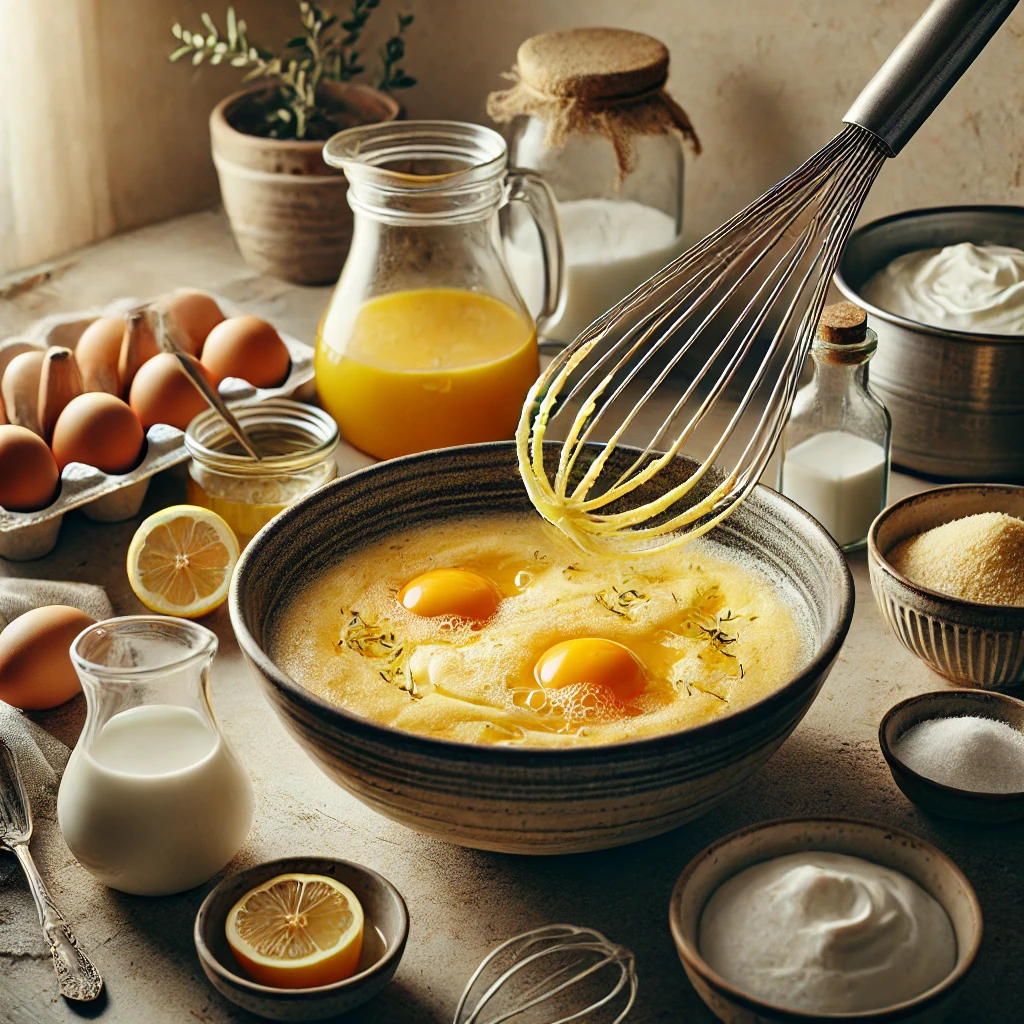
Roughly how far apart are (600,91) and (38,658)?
0.93 meters

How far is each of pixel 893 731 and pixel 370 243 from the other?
0.78 m

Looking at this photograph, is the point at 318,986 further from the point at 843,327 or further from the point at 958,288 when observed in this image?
the point at 958,288

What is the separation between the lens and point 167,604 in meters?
1.34

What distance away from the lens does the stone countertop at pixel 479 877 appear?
0.93m

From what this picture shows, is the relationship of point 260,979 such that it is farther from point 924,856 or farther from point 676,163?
point 676,163

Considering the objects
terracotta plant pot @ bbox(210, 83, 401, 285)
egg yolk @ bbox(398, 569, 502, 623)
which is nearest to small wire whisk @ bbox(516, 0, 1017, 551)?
egg yolk @ bbox(398, 569, 502, 623)

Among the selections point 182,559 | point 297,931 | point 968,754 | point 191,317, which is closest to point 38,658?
point 182,559

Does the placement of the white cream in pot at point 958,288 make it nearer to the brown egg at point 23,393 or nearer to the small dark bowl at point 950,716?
the small dark bowl at point 950,716

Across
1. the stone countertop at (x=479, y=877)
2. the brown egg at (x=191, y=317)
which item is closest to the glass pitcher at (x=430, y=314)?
the brown egg at (x=191, y=317)

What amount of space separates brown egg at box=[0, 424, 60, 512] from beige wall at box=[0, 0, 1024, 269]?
0.79 m

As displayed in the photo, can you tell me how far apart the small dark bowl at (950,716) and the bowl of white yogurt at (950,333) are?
0.42m

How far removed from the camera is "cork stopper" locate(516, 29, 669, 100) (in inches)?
63.9

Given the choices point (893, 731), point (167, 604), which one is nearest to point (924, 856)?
point (893, 731)

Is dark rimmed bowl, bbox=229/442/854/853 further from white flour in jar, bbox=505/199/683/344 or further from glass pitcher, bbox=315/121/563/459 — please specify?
white flour in jar, bbox=505/199/683/344
